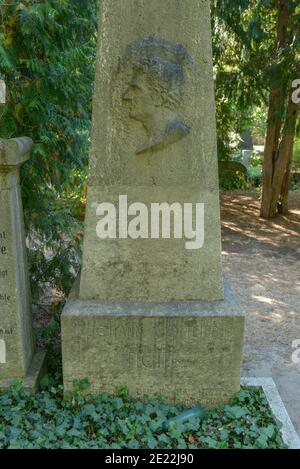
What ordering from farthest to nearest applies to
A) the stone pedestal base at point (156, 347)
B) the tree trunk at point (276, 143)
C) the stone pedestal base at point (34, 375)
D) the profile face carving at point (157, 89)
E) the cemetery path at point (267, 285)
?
the tree trunk at point (276, 143)
the cemetery path at point (267, 285)
the stone pedestal base at point (34, 375)
the stone pedestal base at point (156, 347)
the profile face carving at point (157, 89)

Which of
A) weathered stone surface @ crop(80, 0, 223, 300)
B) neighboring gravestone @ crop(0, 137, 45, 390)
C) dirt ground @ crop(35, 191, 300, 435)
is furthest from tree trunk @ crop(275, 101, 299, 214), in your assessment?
neighboring gravestone @ crop(0, 137, 45, 390)

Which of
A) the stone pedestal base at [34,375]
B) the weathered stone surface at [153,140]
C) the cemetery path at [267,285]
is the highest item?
the weathered stone surface at [153,140]

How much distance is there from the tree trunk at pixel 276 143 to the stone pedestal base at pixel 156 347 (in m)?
6.97

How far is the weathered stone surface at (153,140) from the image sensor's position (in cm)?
265

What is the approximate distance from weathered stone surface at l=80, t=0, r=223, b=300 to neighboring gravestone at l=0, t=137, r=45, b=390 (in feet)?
1.42

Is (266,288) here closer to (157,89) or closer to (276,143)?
(157,89)

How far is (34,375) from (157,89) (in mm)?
2034

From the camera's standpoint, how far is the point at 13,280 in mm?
2850

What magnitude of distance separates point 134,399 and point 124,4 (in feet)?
8.03

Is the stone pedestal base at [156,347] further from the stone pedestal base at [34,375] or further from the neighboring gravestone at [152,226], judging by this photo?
the stone pedestal base at [34,375]

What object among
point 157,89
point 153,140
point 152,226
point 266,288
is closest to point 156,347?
point 152,226

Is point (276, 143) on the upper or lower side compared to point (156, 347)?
upper

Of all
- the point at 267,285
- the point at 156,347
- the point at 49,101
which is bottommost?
the point at 267,285

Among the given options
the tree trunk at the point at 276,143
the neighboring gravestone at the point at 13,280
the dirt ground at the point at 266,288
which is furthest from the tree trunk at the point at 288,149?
the neighboring gravestone at the point at 13,280
